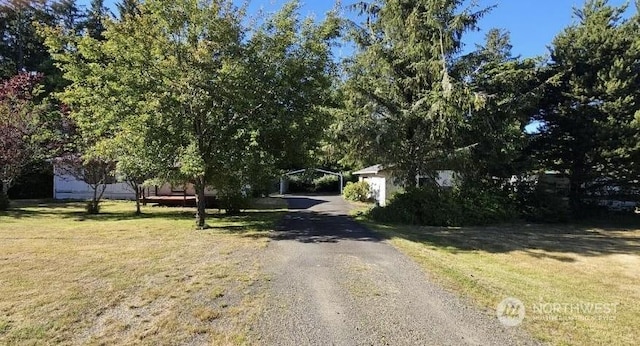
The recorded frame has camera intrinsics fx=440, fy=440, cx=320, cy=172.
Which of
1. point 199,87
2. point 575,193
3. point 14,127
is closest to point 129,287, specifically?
point 199,87

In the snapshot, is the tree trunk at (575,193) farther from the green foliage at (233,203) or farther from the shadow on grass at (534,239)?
the green foliage at (233,203)

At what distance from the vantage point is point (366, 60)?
693 inches

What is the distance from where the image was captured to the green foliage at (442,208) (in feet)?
54.5

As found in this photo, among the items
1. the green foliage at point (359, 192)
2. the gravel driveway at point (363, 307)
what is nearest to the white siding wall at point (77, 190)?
the green foliage at point (359, 192)

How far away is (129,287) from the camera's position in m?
6.30

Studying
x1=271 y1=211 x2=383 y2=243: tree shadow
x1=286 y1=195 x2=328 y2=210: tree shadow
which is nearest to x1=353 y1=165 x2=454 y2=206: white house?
x1=286 y1=195 x2=328 y2=210: tree shadow

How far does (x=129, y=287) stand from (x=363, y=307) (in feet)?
11.1

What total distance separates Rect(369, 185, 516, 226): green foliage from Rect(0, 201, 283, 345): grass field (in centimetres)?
680

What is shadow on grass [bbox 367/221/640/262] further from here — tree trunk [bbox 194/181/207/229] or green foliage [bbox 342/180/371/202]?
green foliage [bbox 342/180/371/202]

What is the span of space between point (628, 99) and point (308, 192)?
3056 cm

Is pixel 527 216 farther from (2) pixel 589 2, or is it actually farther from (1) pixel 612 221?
(2) pixel 589 2

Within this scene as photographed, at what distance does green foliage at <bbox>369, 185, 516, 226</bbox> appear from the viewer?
16.6m

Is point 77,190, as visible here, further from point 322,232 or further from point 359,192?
point 322,232

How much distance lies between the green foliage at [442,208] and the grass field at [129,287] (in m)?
6.80
